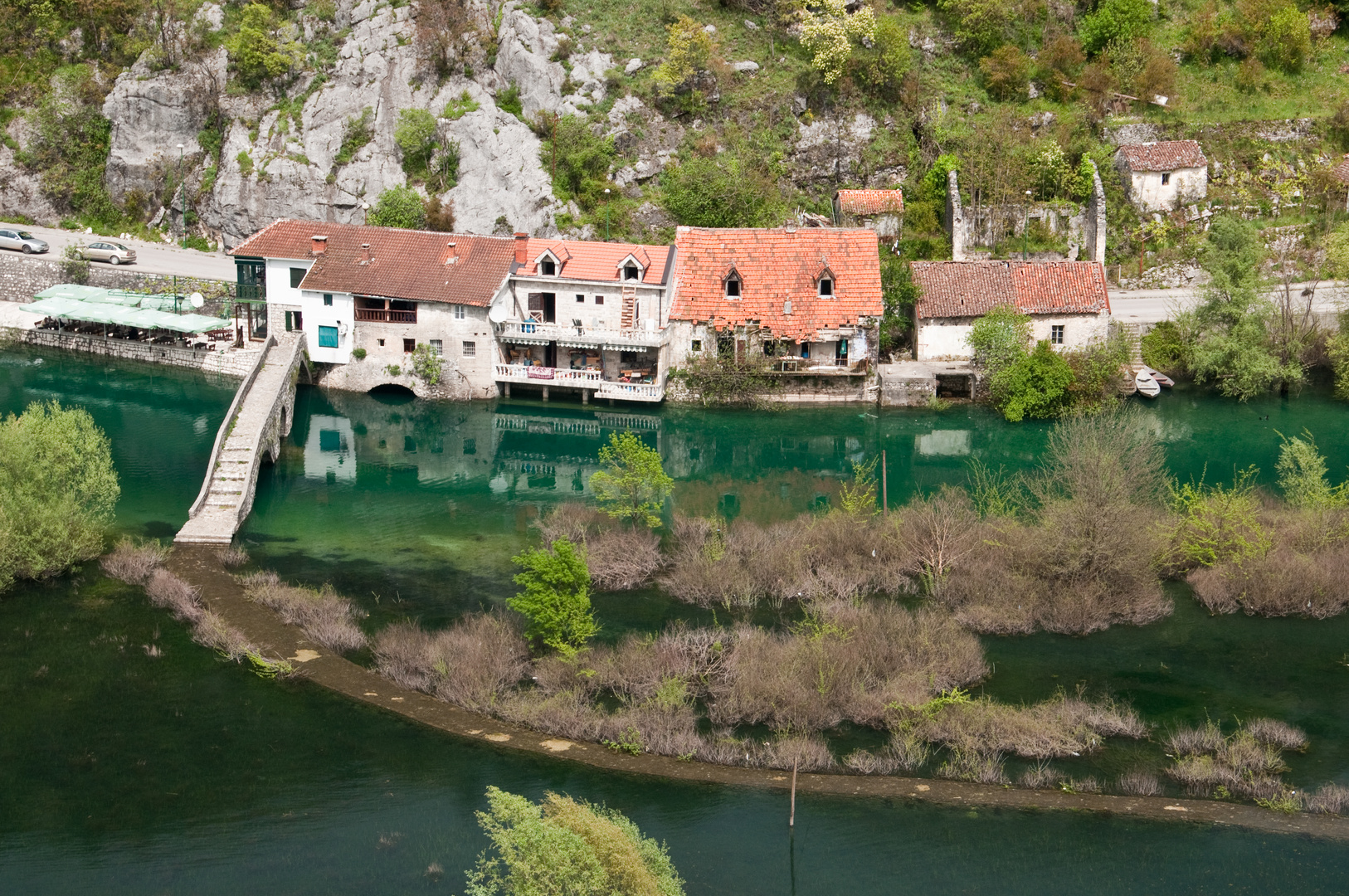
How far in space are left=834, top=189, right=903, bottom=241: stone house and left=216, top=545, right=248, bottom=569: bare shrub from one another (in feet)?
115

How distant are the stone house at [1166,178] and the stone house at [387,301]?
101ft

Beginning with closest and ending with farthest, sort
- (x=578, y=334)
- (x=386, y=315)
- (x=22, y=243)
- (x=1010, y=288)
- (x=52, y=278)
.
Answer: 1. (x=578, y=334)
2. (x=1010, y=288)
3. (x=386, y=315)
4. (x=52, y=278)
5. (x=22, y=243)

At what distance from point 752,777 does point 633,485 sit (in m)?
15.0

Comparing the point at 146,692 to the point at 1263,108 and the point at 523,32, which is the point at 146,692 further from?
the point at 1263,108

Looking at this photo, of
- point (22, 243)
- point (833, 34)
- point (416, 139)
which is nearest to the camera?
point (22, 243)

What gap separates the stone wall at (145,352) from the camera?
211 ft

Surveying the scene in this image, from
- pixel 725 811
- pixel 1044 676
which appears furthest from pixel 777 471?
pixel 725 811

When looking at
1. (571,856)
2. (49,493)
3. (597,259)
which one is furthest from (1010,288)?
(571,856)

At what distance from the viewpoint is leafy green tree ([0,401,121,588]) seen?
42312 mm

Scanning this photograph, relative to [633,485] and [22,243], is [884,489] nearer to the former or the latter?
[633,485]

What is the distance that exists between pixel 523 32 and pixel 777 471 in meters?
32.6

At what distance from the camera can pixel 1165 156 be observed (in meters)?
68.9

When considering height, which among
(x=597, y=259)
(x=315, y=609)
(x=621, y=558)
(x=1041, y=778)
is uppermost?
(x=597, y=259)

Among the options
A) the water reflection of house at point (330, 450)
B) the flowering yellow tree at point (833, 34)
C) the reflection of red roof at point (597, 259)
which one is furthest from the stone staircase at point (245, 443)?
the flowering yellow tree at point (833, 34)
